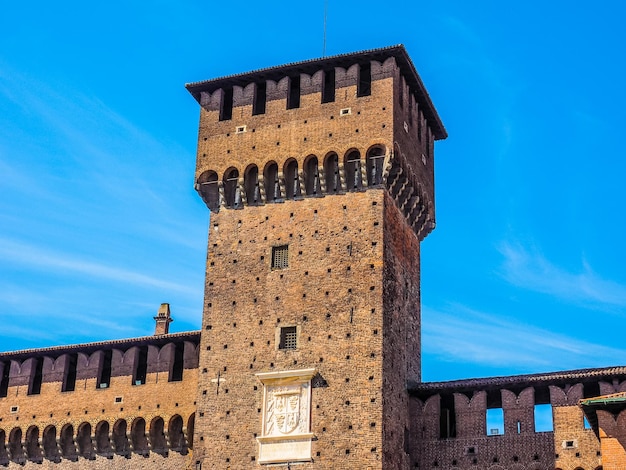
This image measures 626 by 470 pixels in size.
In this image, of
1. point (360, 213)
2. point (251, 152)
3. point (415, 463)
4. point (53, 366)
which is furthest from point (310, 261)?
point (53, 366)

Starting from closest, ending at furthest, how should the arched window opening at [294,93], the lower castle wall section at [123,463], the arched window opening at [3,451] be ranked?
the lower castle wall section at [123,463] < the arched window opening at [294,93] < the arched window opening at [3,451]

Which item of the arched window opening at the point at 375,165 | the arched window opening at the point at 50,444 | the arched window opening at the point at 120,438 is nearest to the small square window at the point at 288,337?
the arched window opening at the point at 375,165

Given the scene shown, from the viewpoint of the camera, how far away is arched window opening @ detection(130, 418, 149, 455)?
89.0 feet

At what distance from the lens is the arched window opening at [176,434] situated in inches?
1051

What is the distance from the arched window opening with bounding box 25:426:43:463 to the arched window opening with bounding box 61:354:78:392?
4.18ft

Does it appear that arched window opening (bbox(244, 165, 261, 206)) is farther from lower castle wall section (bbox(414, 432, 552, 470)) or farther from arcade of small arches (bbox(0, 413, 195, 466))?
lower castle wall section (bbox(414, 432, 552, 470))

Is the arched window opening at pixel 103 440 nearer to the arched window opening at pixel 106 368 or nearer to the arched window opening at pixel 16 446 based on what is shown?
the arched window opening at pixel 106 368

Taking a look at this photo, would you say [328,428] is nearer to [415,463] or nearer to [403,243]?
[415,463]

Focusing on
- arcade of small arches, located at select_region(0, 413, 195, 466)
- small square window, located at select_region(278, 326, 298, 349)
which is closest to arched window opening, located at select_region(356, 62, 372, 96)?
small square window, located at select_region(278, 326, 298, 349)

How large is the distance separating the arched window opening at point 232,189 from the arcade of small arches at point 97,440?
5.25m

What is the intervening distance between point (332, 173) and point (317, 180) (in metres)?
0.40

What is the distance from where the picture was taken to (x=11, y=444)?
28.4 m

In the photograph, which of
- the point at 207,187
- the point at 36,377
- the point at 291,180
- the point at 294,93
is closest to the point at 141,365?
the point at 36,377

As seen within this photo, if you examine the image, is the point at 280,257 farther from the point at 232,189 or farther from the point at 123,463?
the point at 123,463
